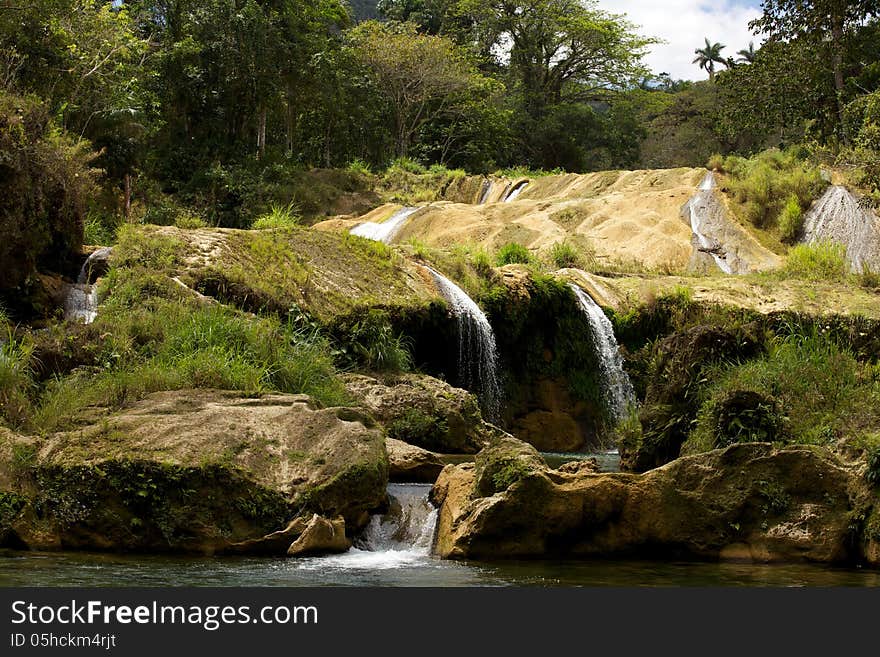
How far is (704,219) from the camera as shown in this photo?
2375 cm

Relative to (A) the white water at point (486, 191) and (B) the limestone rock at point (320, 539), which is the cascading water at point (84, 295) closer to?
(B) the limestone rock at point (320, 539)

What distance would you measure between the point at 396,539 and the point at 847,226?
17.0 metres

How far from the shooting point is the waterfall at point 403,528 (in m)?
8.70

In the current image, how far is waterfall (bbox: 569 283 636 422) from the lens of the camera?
16312 millimetres

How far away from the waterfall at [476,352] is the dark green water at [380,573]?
7437 millimetres

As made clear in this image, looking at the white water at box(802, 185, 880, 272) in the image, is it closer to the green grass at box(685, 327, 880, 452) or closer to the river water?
the green grass at box(685, 327, 880, 452)

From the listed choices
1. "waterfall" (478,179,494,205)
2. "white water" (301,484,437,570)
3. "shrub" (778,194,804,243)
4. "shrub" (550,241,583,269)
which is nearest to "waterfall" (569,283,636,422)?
"shrub" (550,241,583,269)

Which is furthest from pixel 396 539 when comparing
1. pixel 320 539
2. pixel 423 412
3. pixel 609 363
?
pixel 609 363

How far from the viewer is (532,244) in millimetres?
23281

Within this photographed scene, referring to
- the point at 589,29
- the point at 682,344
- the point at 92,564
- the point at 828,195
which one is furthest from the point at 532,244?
the point at 589,29

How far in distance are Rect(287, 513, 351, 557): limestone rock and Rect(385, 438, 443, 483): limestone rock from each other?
218 cm

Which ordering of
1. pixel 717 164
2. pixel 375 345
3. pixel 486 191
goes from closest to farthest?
pixel 375 345, pixel 717 164, pixel 486 191

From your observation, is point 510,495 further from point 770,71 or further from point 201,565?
point 770,71

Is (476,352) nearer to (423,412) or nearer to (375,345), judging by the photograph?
(375,345)
